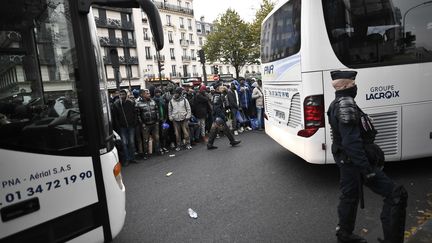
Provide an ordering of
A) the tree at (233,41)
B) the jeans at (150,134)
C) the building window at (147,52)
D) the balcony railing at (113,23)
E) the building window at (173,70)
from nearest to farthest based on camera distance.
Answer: the jeans at (150,134) → the tree at (233,41) → the balcony railing at (113,23) → the building window at (147,52) → the building window at (173,70)

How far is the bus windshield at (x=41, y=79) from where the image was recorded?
7.96 feet

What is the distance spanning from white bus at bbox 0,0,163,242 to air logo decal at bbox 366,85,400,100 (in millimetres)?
3186

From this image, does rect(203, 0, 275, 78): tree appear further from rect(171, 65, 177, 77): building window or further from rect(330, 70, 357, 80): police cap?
rect(330, 70, 357, 80): police cap

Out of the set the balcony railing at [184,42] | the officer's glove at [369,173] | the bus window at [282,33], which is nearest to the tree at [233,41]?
the balcony railing at [184,42]

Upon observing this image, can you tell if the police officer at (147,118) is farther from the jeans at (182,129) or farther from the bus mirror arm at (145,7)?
the bus mirror arm at (145,7)

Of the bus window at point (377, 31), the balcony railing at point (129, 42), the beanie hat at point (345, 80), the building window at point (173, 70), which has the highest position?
the balcony railing at point (129, 42)

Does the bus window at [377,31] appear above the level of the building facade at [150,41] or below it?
below

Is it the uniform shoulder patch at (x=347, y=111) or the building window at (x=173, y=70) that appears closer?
the uniform shoulder patch at (x=347, y=111)

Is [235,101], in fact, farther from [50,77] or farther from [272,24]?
[50,77]

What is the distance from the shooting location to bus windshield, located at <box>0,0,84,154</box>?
2.43 meters

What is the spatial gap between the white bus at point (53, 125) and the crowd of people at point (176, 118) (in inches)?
212

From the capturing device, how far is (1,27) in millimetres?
2379

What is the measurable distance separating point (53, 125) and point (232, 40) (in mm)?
36629

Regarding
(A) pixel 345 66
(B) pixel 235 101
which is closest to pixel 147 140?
(B) pixel 235 101
